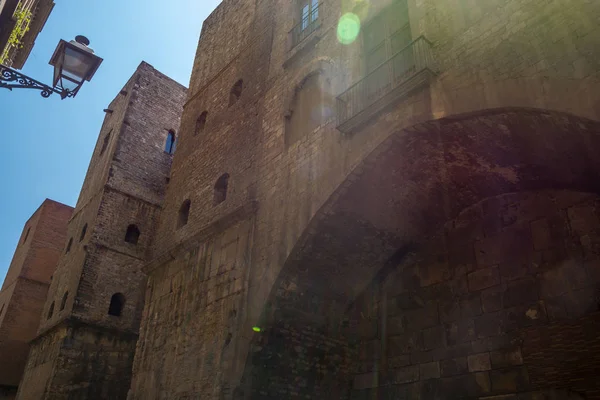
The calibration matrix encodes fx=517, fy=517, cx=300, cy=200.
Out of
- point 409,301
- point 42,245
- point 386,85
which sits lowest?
point 409,301

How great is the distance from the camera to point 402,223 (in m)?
7.53

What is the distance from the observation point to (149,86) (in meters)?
19.2

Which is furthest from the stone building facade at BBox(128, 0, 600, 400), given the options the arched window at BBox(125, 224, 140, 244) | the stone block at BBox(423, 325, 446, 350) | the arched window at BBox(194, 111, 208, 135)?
the arched window at BBox(125, 224, 140, 244)

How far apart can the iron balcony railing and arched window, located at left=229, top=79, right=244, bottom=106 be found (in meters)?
1.83

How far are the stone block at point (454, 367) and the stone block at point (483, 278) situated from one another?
96cm

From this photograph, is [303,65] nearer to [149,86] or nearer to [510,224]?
[510,224]

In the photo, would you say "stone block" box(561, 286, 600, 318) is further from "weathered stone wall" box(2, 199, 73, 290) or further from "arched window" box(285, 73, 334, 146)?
"weathered stone wall" box(2, 199, 73, 290)

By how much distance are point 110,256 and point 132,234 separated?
1.20 metres

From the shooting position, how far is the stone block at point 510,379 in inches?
239

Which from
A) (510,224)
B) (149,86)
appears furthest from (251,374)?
(149,86)

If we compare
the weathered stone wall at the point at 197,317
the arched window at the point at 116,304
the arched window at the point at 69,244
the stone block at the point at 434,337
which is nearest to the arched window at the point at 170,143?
the arched window at the point at 69,244

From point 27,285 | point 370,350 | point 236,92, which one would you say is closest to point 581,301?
point 370,350

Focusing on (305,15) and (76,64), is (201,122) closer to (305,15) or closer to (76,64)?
(305,15)

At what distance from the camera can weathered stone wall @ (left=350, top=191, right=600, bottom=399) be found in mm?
5930
